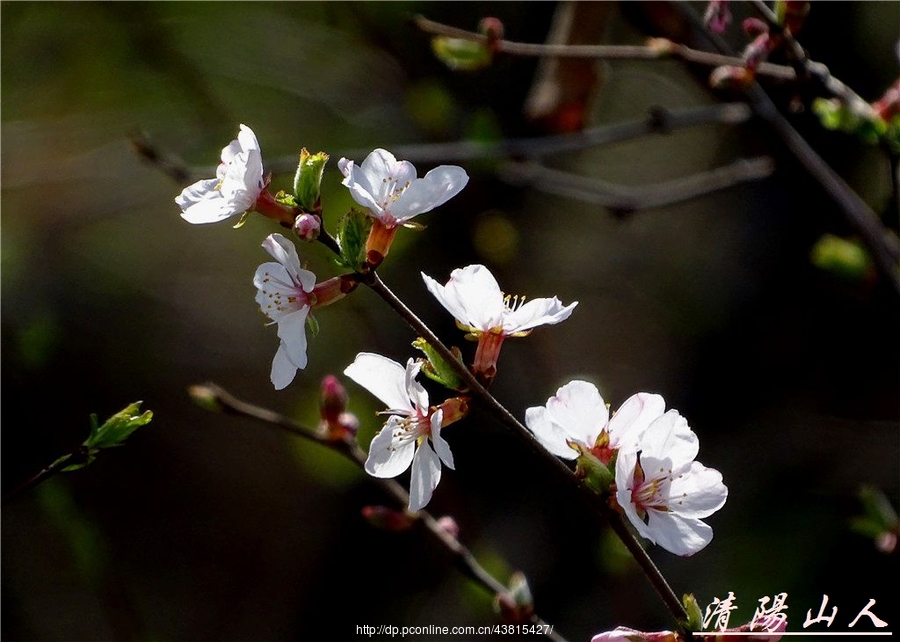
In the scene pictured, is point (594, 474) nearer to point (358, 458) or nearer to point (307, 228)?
point (307, 228)

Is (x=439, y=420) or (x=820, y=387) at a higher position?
(x=439, y=420)

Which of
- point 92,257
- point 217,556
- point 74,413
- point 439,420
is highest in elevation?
point 439,420

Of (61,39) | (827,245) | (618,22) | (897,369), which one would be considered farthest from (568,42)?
(61,39)

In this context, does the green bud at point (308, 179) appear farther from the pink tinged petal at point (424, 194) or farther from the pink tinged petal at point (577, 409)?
the pink tinged petal at point (577, 409)

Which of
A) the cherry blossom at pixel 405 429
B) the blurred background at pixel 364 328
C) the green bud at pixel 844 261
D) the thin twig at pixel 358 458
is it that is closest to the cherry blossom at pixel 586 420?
the cherry blossom at pixel 405 429

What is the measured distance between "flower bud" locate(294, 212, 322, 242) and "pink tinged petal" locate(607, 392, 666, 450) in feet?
1.24

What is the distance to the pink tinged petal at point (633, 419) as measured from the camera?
0.92 metres

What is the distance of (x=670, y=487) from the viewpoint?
95 centimetres

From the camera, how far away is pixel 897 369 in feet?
10.7

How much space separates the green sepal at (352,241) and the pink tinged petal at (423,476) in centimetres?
22

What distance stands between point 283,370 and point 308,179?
0.67 feet

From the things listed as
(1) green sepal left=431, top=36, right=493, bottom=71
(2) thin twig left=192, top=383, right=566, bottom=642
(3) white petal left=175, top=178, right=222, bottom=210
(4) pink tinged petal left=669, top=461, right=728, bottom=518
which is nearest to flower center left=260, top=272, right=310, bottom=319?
(3) white petal left=175, top=178, right=222, bottom=210

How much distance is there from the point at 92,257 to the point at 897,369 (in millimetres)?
3400

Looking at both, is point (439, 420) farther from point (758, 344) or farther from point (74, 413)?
point (74, 413)
